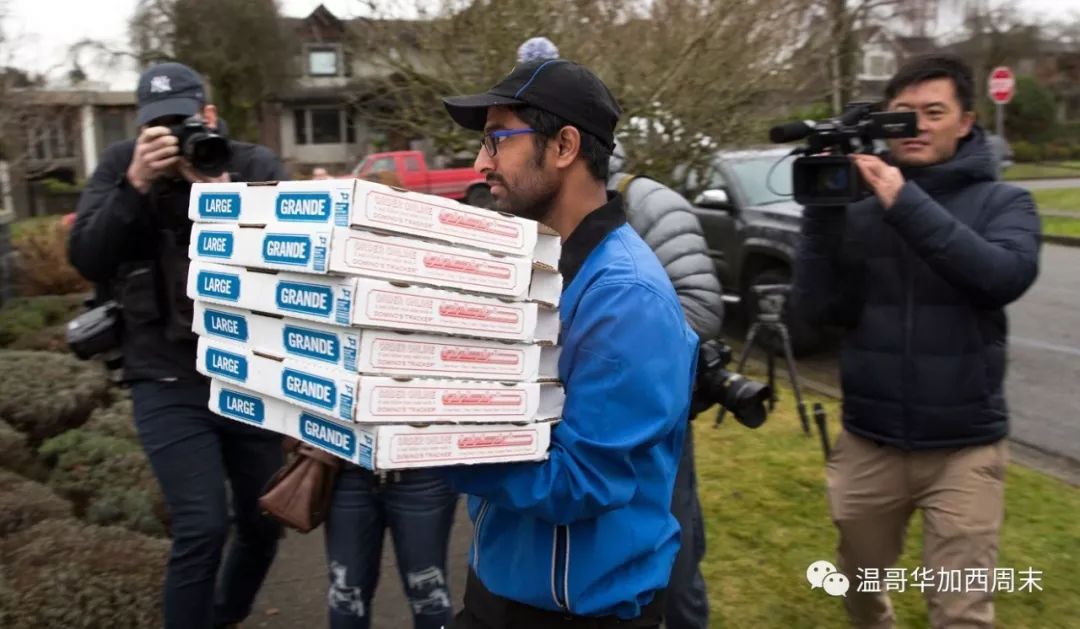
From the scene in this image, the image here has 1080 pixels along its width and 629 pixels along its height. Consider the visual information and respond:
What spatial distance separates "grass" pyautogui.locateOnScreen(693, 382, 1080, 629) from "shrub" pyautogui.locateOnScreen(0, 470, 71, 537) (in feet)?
9.63

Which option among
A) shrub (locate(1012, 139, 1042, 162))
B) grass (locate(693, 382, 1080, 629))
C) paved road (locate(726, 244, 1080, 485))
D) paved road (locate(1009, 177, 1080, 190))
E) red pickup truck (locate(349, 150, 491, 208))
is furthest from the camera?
shrub (locate(1012, 139, 1042, 162))

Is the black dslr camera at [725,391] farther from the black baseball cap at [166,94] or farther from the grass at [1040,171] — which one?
the grass at [1040,171]

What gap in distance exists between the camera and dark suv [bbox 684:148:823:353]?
29.4 feet

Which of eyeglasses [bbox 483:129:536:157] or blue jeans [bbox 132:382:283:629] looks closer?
eyeglasses [bbox 483:129:536:157]

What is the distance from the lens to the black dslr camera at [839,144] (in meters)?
2.94

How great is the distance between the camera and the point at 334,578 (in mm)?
3020

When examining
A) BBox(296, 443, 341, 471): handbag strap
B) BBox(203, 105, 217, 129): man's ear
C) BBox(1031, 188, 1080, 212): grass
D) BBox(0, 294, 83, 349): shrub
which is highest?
BBox(203, 105, 217, 129): man's ear

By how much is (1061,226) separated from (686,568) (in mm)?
19165

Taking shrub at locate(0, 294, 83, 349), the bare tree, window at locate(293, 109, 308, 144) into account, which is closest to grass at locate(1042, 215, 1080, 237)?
the bare tree

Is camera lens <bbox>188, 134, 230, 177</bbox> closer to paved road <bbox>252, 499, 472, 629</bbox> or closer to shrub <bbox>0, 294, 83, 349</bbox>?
paved road <bbox>252, 499, 472, 629</bbox>

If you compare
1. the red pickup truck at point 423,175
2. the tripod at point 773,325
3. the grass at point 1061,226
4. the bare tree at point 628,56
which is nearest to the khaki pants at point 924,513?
the tripod at point 773,325

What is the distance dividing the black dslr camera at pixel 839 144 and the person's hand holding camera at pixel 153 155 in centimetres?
193

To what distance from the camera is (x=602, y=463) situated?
172cm

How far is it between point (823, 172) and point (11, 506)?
3572mm
